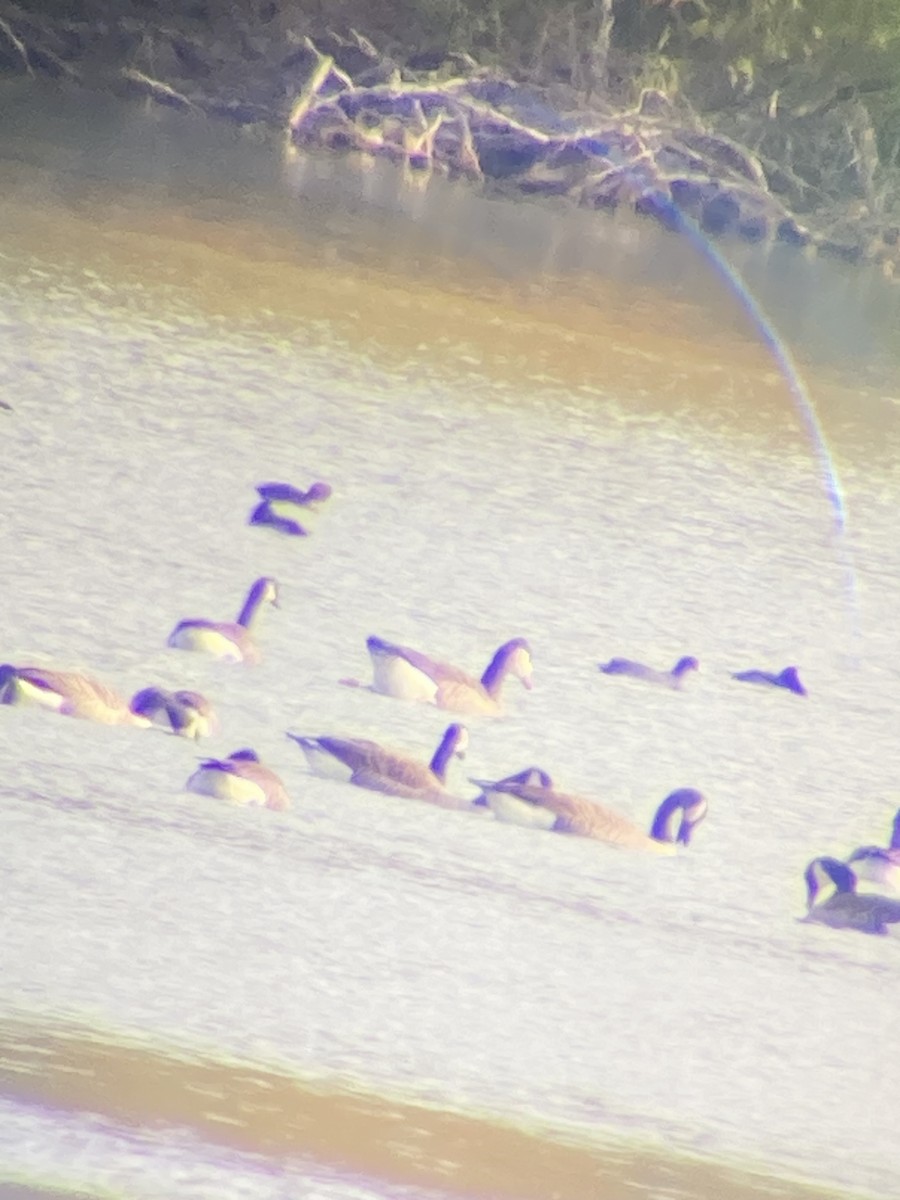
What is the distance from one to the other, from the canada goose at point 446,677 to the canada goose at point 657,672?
0.08 meters

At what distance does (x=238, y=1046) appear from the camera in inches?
43.8


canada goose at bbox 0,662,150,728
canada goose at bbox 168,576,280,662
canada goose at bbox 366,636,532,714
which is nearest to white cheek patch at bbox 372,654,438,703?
canada goose at bbox 366,636,532,714

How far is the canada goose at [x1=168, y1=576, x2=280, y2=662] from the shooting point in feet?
3.72

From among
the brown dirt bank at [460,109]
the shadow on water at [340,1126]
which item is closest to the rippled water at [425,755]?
the shadow on water at [340,1126]

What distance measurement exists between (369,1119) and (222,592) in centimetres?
47

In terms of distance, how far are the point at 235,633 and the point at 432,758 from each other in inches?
8.1

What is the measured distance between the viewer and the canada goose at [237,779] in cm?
113

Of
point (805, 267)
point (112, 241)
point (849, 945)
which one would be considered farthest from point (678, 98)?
point (849, 945)

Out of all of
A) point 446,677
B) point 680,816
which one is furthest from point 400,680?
point 680,816

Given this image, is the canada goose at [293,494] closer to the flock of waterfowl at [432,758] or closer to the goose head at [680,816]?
the flock of waterfowl at [432,758]

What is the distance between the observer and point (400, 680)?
114 cm

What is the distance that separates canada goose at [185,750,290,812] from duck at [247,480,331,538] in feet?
0.66

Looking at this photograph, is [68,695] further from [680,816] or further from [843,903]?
[843,903]

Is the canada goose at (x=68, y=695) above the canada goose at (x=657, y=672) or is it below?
below
